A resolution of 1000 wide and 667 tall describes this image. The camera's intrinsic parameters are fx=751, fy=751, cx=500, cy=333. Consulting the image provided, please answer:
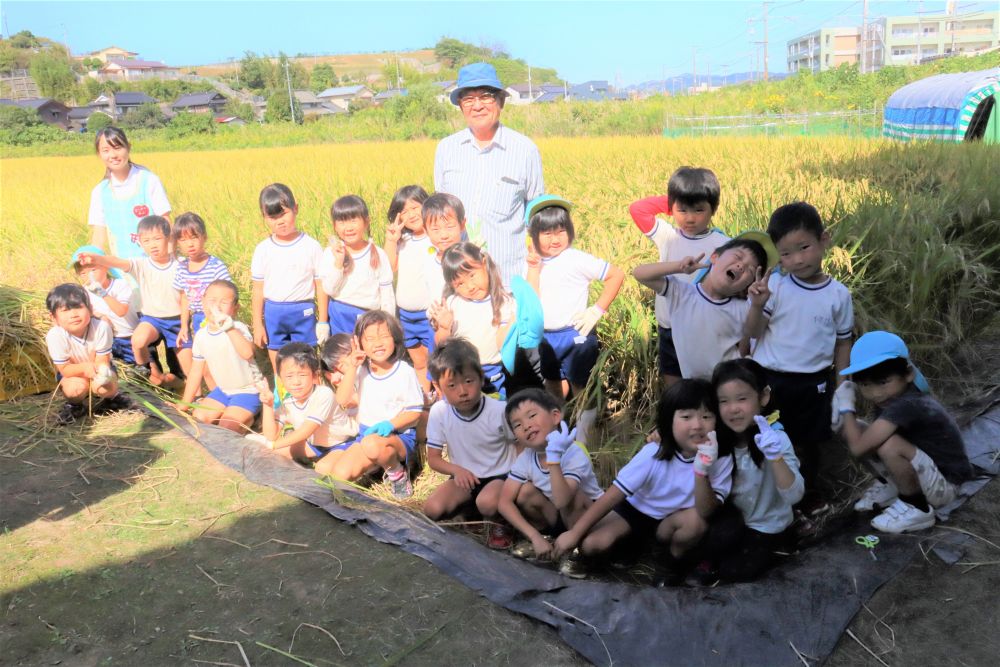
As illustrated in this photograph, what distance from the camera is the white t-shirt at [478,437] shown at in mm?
3135

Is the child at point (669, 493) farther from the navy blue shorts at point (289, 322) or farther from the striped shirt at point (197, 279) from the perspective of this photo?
the striped shirt at point (197, 279)

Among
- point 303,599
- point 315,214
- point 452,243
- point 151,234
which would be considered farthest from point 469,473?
point 315,214

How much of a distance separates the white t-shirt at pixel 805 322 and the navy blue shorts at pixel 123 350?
13.1 ft

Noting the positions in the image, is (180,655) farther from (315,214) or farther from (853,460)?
(315,214)

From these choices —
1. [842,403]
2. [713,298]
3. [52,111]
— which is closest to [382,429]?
[713,298]


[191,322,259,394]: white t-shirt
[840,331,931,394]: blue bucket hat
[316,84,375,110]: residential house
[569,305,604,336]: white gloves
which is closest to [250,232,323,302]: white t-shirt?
[191,322,259,394]: white t-shirt

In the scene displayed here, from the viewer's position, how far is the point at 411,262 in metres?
4.13

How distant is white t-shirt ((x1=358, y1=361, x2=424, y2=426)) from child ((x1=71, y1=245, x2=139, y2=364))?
2186 mm

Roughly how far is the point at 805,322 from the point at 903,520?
0.80 m

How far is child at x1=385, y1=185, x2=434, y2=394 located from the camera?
409cm

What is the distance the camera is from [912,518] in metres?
2.65

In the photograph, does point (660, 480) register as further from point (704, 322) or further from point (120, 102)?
point (120, 102)

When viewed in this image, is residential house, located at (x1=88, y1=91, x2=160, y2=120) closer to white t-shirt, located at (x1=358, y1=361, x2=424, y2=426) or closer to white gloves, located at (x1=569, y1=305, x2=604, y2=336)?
white t-shirt, located at (x1=358, y1=361, x2=424, y2=426)

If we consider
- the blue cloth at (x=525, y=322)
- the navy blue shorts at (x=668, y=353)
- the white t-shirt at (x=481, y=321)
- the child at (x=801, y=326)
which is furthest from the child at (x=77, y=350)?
the child at (x=801, y=326)
